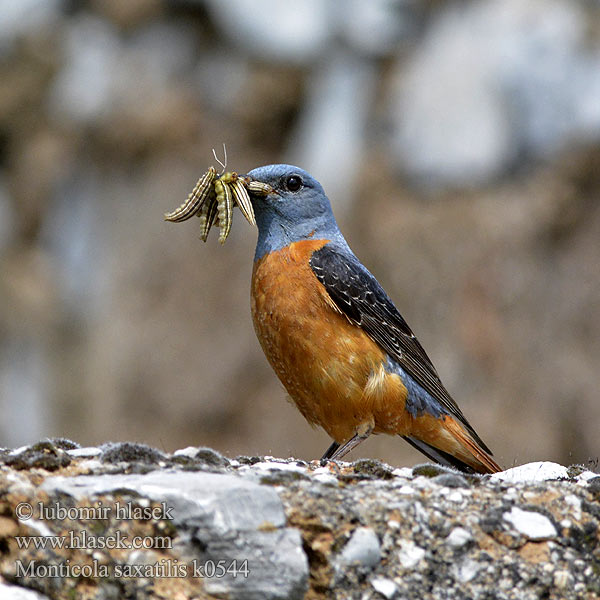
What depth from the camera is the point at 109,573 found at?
3.63 meters

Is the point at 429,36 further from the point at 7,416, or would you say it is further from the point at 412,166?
the point at 7,416

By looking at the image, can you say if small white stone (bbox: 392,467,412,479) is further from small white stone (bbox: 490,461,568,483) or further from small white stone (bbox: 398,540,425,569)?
small white stone (bbox: 398,540,425,569)

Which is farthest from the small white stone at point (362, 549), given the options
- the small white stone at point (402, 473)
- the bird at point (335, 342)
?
the bird at point (335, 342)

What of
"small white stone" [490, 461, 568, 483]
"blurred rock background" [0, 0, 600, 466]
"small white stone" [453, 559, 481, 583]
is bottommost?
"small white stone" [453, 559, 481, 583]

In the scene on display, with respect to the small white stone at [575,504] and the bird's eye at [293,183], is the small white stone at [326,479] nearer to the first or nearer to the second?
the small white stone at [575,504]

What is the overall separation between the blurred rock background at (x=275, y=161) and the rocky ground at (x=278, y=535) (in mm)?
8433

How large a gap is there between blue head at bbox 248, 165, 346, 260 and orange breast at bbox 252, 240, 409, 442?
0.33 m

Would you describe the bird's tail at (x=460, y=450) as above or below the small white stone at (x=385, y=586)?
above

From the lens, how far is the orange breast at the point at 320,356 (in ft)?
20.2

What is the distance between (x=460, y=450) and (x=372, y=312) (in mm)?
1140

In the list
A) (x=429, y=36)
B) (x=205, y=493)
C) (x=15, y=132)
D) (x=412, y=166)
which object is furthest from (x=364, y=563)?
(x=15, y=132)

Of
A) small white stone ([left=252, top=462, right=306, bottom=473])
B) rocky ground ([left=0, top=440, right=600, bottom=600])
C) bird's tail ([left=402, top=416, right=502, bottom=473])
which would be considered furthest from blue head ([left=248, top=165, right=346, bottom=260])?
rocky ground ([left=0, top=440, right=600, bottom=600])

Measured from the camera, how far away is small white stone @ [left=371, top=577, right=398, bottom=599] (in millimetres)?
3838

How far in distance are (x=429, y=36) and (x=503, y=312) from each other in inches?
191
